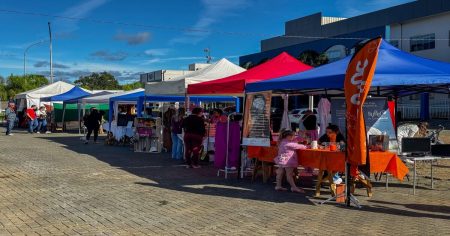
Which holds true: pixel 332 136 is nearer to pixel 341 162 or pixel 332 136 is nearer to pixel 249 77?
pixel 341 162

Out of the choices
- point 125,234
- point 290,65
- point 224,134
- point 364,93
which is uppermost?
point 290,65

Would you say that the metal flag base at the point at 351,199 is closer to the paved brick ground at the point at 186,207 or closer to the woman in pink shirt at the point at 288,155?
the paved brick ground at the point at 186,207

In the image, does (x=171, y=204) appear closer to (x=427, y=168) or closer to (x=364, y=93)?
(x=364, y=93)

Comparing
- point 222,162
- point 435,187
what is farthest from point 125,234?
point 435,187

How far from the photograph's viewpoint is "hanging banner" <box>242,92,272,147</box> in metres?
10.5

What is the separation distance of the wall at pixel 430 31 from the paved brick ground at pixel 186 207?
28.1 meters

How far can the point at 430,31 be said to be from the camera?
38.4m

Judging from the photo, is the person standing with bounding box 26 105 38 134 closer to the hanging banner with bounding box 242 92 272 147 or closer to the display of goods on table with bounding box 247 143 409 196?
the hanging banner with bounding box 242 92 272 147

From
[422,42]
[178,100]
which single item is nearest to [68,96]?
[178,100]

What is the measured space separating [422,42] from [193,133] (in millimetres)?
31358

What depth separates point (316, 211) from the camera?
7887 mm

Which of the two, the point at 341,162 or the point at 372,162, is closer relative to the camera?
the point at 341,162

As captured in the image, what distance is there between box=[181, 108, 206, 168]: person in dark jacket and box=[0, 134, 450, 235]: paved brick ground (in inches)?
27.8

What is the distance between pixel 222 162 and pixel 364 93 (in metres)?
4.85
